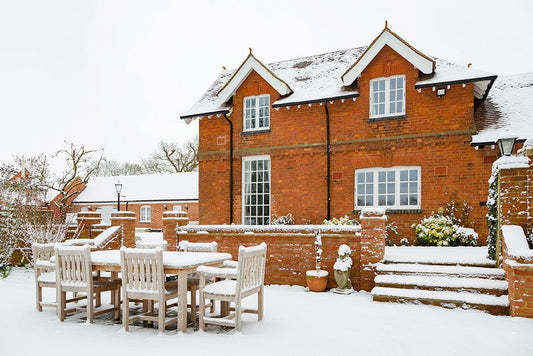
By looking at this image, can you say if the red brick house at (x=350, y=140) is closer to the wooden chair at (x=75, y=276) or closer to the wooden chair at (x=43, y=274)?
the wooden chair at (x=43, y=274)

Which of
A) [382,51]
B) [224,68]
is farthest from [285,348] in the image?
[224,68]

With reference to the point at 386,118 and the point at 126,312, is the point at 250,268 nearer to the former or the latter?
the point at 126,312

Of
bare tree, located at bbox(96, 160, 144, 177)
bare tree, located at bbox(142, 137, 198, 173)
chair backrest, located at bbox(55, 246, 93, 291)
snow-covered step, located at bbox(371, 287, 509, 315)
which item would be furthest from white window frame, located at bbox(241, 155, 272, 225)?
bare tree, located at bbox(96, 160, 144, 177)

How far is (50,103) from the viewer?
23359mm

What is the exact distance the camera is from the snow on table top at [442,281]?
6840mm

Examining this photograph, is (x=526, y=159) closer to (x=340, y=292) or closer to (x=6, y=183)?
(x=340, y=292)

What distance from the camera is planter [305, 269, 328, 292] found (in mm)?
8242

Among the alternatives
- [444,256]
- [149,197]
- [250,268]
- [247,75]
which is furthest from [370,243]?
[149,197]

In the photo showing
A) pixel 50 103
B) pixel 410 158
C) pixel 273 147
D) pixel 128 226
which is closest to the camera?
pixel 410 158

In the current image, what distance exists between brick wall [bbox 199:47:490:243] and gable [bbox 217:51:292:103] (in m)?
0.28

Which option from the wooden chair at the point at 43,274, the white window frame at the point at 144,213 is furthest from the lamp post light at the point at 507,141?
A: the white window frame at the point at 144,213

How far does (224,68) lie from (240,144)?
18.1 ft

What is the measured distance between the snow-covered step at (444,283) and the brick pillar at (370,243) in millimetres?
385

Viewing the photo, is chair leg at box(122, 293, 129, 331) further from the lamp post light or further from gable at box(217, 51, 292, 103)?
gable at box(217, 51, 292, 103)
